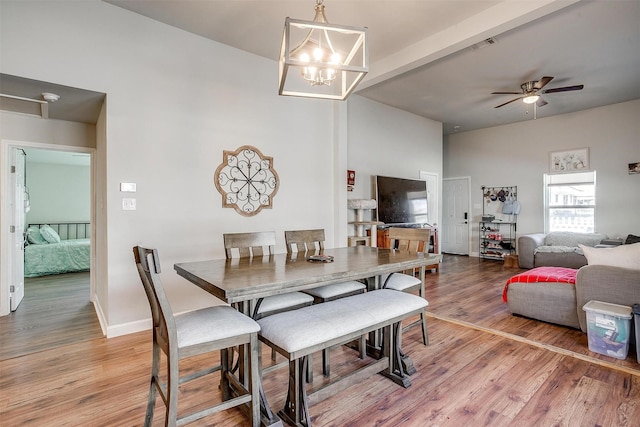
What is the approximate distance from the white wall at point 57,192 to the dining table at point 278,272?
282 inches

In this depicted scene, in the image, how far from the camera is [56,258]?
5801mm

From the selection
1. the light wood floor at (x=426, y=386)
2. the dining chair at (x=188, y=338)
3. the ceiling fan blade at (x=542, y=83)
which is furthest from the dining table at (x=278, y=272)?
the ceiling fan blade at (x=542, y=83)

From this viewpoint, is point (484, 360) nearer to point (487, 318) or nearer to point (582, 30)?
point (487, 318)

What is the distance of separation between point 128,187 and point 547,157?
299 inches

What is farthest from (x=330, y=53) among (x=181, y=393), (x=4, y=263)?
(x=4, y=263)

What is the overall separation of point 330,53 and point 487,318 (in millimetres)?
3117

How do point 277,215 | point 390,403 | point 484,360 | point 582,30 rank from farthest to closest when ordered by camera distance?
point 277,215 < point 582,30 < point 484,360 < point 390,403

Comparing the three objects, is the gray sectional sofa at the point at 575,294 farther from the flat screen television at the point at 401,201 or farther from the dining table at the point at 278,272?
the flat screen television at the point at 401,201

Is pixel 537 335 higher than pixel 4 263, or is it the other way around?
pixel 4 263

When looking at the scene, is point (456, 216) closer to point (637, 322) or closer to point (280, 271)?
point (637, 322)

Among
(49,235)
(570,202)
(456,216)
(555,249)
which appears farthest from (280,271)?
(456,216)

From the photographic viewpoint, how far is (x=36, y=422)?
70.4 inches

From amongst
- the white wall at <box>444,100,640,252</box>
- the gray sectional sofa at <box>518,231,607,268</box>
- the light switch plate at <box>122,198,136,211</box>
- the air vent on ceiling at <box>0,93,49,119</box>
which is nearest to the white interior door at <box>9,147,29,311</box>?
the air vent on ceiling at <box>0,93,49,119</box>

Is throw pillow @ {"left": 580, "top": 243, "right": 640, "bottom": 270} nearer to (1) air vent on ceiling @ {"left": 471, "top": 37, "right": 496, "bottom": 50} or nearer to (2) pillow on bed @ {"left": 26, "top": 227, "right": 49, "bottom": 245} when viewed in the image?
(1) air vent on ceiling @ {"left": 471, "top": 37, "right": 496, "bottom": 50}
